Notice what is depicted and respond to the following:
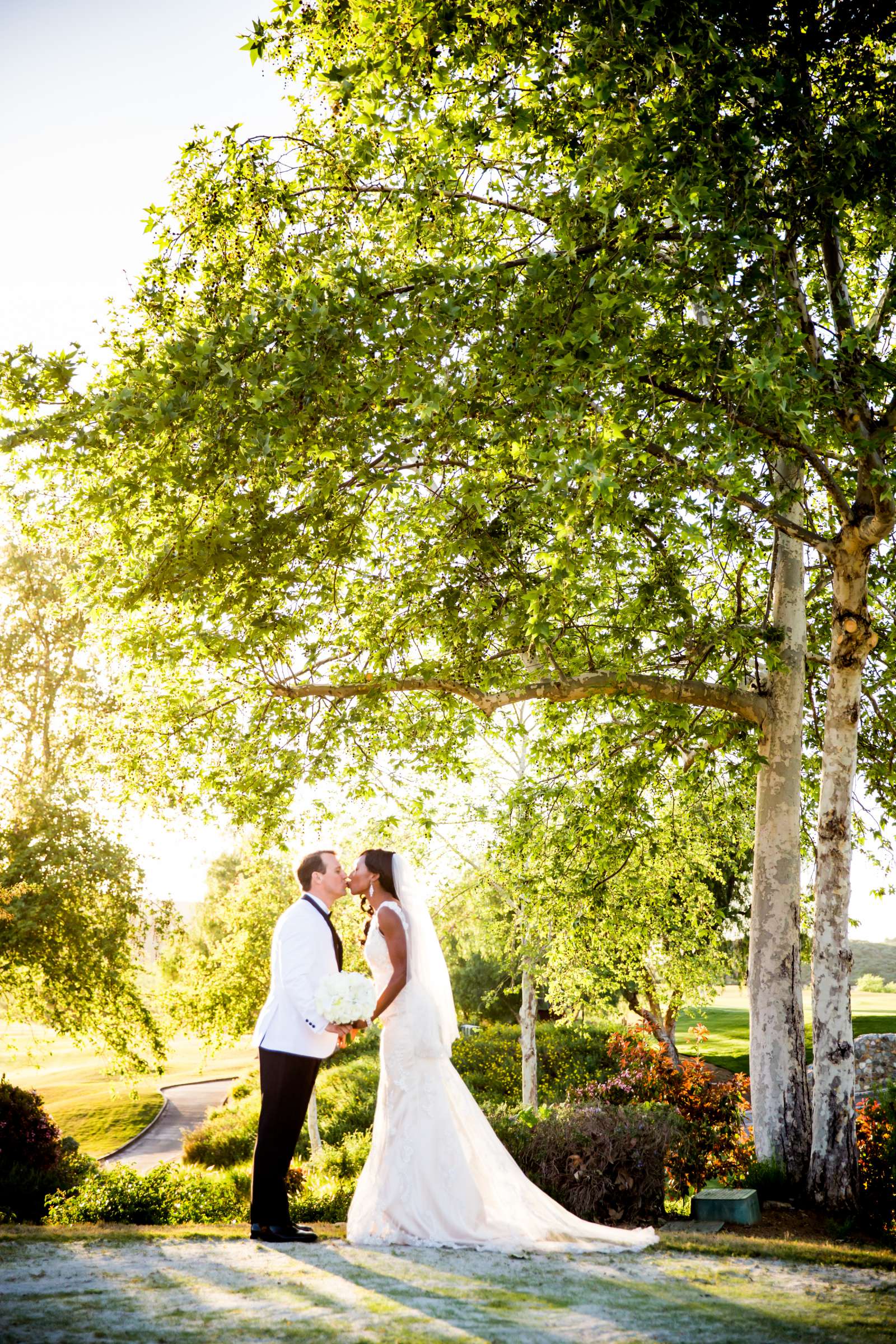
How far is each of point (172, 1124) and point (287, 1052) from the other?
26.8 meters

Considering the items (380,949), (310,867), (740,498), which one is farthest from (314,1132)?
(740,498)

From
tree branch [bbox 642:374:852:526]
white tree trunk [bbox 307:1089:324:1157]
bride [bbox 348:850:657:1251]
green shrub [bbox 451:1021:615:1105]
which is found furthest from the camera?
green shrub [bbox 451:1021:615:1105]

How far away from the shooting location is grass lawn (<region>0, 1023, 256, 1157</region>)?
18.0 meters

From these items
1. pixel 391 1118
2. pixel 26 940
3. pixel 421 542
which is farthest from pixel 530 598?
pixel 26 940

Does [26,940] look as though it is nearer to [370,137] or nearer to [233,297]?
[233,297]

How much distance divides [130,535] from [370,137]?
4.82 meters

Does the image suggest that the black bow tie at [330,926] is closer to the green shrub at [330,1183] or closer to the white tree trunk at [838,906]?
the white tree trunk at [838,906]

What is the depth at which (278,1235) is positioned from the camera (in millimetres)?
6238

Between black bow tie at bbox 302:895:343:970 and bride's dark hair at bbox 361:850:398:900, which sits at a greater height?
bride's dark hair at bbox 361:850:398:900

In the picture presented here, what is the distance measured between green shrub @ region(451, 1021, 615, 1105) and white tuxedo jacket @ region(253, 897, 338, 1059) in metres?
16.1

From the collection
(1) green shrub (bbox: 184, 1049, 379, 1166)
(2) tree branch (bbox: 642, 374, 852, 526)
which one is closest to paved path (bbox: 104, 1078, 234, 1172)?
(1) green shrub (bbox: 184, 1049, 379, 1166)

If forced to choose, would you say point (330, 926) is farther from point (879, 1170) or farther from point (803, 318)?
point (803, 318)

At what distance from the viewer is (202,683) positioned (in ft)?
42.4

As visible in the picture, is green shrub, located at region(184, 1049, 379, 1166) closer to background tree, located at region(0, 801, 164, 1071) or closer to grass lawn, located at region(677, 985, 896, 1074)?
background tree, located at region(0, 801, 164, 1071)
